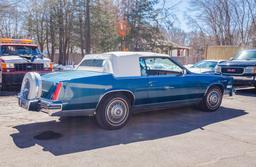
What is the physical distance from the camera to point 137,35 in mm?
23703

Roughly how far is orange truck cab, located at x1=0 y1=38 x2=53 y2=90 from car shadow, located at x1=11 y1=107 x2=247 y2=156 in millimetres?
5115

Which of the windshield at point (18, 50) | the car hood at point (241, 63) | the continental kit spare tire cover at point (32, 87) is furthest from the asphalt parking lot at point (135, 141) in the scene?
the windshield at point (18, 50)

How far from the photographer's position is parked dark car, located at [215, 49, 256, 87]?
1091cm

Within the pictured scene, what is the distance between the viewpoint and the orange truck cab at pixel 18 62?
34.7 feet

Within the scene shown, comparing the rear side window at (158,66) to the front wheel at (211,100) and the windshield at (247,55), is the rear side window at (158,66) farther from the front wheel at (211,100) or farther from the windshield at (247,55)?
the windshield at (247,55)

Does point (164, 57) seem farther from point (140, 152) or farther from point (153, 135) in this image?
point (140, 152)

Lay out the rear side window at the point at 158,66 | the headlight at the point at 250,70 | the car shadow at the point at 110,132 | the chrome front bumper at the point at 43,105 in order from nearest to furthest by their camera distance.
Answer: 1. the car shadow at the point at 110,132
2. the chrome front bumper at the point at 43,105
3. the rear side window at the point at 158,66
4. the headlight at the point at 250,70

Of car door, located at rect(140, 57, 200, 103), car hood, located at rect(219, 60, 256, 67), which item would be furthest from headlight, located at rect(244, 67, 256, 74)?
car door, located at rect(140, 57, 200, 103)

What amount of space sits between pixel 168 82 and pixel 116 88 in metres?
1.46

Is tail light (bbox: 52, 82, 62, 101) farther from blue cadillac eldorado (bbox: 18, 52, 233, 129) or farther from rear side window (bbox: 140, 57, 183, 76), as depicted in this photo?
rear side window (bbox: 140, 57, 183, 76)

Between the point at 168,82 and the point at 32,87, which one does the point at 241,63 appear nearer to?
the point at 168,82

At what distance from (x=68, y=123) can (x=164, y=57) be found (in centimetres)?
275

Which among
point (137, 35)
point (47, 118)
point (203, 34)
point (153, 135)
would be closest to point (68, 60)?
point (137, 35)

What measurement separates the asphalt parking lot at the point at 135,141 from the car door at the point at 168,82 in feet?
1.87
